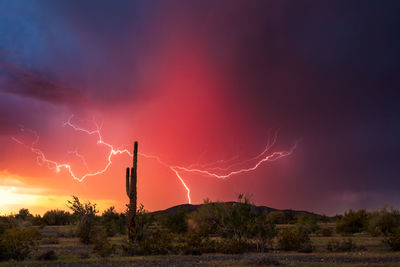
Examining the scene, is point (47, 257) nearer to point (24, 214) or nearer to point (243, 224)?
point (243, 224)

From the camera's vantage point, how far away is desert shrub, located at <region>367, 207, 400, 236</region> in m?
43.9

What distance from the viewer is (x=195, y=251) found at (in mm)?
26375

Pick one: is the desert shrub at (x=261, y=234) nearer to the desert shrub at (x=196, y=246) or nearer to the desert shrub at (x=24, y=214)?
the desert shrub at (x=196, y=246)

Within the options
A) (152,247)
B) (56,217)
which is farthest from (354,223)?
(56,217)

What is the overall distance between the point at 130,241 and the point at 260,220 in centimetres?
906

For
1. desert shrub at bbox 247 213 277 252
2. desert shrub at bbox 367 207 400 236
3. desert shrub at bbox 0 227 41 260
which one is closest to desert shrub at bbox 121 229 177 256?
desert shrub at bbox 247 213 277 252

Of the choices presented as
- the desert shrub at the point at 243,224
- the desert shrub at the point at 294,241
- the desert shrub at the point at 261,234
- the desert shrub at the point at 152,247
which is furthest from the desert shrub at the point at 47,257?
the desert shrub at the point at 294,241

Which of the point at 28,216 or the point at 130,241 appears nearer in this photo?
the point at 130,241

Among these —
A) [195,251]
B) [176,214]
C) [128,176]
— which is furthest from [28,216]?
[195,251]

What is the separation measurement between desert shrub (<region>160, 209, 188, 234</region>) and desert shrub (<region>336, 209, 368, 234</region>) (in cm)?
1794

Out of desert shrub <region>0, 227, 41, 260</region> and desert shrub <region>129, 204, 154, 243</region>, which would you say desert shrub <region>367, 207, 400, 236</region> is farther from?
desert shrub <region>0, 227, 41, 260</region>

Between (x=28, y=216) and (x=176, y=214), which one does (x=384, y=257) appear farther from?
(x=28, y=216)

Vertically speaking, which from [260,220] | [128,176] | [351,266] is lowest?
[351,266]

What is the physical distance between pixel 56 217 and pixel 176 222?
34990 mm
